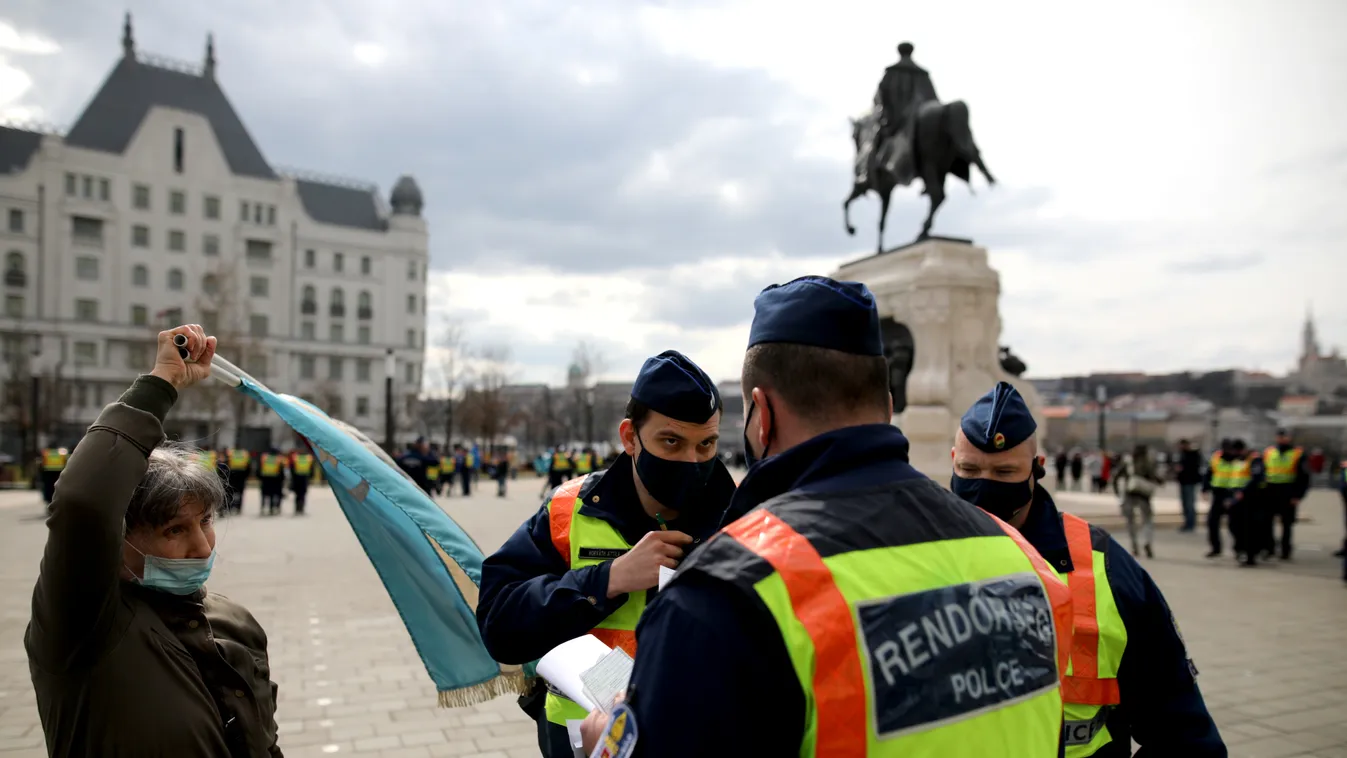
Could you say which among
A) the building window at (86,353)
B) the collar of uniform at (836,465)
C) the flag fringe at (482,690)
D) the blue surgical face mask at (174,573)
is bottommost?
the flag fringe at (482,690)

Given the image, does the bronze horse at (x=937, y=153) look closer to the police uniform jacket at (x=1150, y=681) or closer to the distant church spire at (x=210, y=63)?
the police uniform jacket at (x=1150, y=681)

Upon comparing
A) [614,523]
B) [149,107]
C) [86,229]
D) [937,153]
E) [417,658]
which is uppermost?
[149,107]

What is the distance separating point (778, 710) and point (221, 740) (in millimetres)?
1791

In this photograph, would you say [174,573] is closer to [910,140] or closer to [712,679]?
[712,679]

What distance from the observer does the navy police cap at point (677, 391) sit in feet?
9.45

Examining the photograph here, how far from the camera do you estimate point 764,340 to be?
174 cm

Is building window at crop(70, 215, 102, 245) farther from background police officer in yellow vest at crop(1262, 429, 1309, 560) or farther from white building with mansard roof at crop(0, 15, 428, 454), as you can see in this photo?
background police officer in yellow vest at crop(1262, 429, 1309, 560)

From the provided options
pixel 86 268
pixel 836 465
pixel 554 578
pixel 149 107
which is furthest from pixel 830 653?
pixel 149 107

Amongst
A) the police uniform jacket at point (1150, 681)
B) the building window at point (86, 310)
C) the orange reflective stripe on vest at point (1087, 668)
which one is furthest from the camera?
the building window at point (86, 310)

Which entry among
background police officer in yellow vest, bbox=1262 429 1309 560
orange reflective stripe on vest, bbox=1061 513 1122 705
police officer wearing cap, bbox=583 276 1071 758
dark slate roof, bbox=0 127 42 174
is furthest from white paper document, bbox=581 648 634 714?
dark slate roof, bbox=0 127 42 174

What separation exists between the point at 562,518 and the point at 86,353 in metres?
77.6

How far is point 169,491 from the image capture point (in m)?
2.54

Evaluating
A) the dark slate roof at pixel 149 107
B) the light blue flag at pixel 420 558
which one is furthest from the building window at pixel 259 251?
the light blue flag at pixel 420 558

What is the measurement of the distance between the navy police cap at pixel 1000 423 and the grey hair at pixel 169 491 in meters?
2.40
